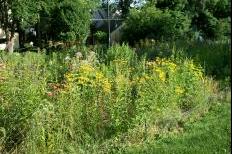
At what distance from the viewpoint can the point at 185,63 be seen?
954 cm

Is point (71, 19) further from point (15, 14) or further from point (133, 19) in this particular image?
point (133, 19)

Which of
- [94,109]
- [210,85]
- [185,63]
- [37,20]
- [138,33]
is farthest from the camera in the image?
[37,20]

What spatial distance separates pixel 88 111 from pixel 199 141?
1.48 m

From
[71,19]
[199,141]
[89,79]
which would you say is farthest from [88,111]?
[71,19]

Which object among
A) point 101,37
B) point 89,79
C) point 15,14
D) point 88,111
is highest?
point 15,14

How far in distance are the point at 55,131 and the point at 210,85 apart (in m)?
4.53

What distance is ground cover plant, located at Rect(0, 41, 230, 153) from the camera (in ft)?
20.9

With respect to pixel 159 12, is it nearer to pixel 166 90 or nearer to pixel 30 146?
pixel 166 90

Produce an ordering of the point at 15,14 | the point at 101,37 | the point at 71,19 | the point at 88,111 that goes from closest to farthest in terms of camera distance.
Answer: the point at 88,111 → the point at 15,14 → the point at 71,19 → the point at 101,37

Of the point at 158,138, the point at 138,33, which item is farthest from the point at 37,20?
the point at 158,138

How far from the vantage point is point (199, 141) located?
7.25 metres

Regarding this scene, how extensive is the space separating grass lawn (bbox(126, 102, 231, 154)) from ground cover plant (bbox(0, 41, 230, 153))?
4.2 inches

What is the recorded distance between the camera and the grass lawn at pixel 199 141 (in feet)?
22.3

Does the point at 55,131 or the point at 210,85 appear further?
the point at 210,85
